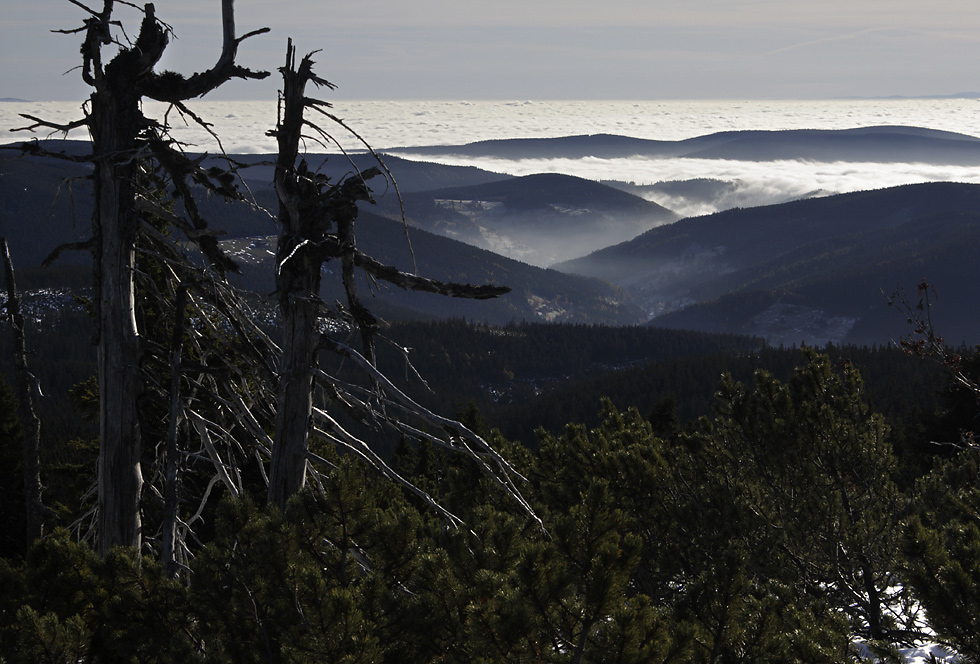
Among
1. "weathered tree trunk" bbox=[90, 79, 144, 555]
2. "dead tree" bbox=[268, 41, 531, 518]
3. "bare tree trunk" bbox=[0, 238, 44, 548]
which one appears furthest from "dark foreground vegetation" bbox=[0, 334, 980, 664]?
"bare tree trunk" bbox=[0, 238, 44, 548]

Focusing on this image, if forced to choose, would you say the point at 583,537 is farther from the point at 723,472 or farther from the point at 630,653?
the point at 723,472

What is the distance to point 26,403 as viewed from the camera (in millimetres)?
10891

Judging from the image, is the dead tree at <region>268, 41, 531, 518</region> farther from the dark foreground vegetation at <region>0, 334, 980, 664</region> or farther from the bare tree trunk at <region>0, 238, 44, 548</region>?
the bare tree trunk at <region>0, 238, 44, 548</region>

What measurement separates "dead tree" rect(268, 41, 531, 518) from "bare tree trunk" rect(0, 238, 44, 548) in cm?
604

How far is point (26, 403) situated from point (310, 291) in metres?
7.89

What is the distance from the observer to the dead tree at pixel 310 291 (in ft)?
16.8

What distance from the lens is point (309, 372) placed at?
5.43 meters

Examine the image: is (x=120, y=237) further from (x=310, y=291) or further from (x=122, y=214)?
(x=310, y=291)

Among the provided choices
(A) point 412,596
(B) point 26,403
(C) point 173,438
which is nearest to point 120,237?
(C) point 173,438

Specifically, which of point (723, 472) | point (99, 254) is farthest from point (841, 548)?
point (99, 254)

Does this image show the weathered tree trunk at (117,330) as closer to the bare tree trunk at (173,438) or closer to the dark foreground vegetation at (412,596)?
the bare tree trunk at (173,438)

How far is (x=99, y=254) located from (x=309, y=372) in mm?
2612

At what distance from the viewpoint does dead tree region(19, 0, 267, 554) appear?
6.27 metres

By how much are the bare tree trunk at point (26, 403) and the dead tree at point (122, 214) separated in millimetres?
3875
